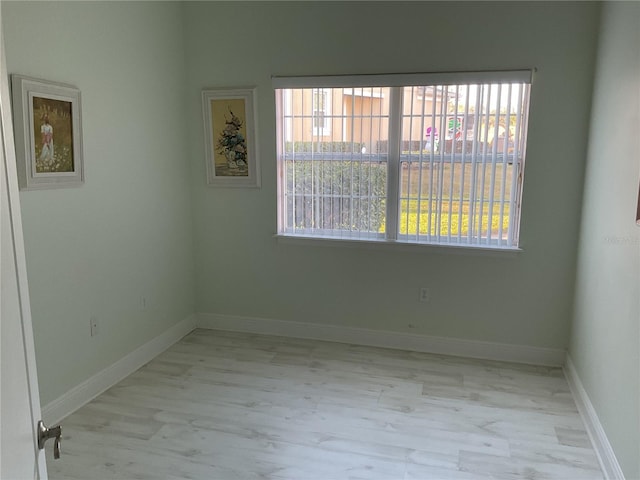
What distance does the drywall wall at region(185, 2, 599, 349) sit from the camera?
321 centimetres

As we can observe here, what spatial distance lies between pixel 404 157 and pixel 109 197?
2.02 metres

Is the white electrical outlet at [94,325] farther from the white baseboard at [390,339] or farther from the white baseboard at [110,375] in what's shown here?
the white baseboard at [390,339]

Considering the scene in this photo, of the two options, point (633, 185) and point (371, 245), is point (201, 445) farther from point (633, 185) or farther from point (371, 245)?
point (633, 185)

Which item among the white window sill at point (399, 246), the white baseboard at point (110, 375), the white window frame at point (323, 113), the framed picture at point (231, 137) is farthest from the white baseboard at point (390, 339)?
the white window frame at point (323, 113)

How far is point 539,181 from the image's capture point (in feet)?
10.8

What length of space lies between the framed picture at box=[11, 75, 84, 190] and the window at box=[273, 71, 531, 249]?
148cm

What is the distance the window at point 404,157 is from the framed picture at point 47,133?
1.48 meters

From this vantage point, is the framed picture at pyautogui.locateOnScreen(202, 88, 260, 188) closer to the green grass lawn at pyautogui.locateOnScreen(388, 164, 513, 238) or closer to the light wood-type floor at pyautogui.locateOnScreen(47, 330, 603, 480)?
the green grass lawn at pyautogui.locateOnScreen(388, 164, 513, 238)

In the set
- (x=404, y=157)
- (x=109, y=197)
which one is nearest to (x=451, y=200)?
(x=404, y=157)

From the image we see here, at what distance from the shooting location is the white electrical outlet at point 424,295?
3.66 meters

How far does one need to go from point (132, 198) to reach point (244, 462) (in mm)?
1871

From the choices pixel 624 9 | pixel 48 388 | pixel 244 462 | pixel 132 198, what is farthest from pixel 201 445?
pixel 624 9

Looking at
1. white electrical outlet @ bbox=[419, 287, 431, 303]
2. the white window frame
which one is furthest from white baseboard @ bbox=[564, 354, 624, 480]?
the white window frame

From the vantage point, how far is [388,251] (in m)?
3.70
